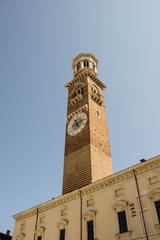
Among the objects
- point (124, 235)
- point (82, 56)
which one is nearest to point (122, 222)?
point (124, 235)

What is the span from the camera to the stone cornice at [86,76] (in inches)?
1528

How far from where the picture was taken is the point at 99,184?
67.7ft

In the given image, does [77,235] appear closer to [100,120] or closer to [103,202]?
[103,202]

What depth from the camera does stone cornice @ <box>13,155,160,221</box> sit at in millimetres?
Result: 18297

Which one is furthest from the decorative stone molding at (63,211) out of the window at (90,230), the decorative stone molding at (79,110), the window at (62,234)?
the decorative stone molding at (79,110)

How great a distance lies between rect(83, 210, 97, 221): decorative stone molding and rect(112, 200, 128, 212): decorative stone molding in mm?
1940

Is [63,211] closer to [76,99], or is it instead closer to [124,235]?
[124,235]

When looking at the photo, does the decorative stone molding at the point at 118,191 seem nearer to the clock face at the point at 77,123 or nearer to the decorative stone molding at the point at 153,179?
the decorative stone molding at the point at 153,179

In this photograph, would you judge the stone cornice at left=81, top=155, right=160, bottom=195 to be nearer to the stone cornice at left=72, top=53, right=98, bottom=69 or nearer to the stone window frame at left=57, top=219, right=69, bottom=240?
the stone window frame at left=57, top=219, right=69, bottom=240

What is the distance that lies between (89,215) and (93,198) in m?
1.43

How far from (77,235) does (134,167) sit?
7135 mm

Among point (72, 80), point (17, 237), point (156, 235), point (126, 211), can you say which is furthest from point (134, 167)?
point (72, 80)

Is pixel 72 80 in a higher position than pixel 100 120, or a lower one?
higher

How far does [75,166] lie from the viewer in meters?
27.9
